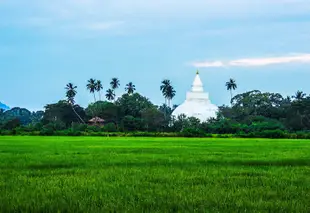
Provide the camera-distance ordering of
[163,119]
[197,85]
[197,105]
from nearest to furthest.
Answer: [163,119] → [197,105] → [197,85]

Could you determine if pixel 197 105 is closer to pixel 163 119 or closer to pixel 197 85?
pixel 197 85

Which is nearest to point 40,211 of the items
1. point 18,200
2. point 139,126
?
point 18,200

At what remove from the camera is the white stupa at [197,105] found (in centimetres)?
10588

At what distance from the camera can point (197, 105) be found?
110062 mm

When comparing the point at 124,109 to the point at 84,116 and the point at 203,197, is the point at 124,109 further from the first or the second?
the point at 203,197

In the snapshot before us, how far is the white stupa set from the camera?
347 feet

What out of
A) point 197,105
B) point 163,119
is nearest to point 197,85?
point 197,105

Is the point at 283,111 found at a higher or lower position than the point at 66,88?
lower

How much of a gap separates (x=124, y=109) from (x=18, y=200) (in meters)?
81.3

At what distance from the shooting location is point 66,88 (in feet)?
311

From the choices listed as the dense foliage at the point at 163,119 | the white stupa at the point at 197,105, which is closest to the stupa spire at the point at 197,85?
the white stupa at the point at 197,105

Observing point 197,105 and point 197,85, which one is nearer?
point 197,105

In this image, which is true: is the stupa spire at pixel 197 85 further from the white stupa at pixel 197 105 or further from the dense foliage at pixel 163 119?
the dense foliage at pixel 163 119

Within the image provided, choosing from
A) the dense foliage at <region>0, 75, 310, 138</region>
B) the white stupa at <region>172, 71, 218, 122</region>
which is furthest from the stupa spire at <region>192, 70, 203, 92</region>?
the dense foliage at <region>0, 75, 310, 138</region>
